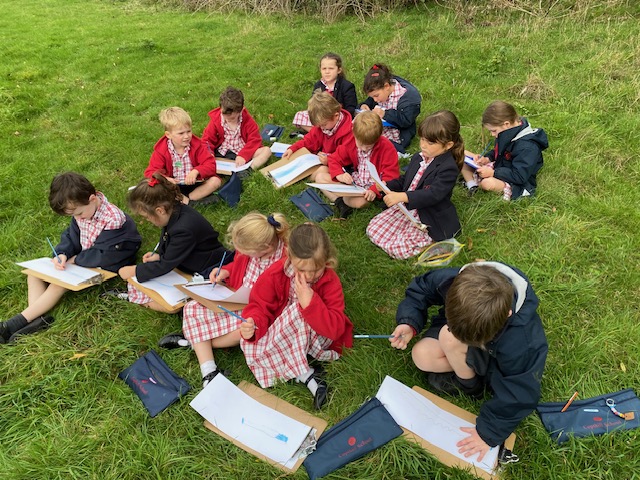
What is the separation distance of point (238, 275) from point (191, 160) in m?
2.01

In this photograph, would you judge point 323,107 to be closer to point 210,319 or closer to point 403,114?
point 403,114

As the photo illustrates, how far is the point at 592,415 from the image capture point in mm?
2352

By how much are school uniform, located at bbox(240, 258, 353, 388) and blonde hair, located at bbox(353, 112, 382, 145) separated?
1790 millimetres

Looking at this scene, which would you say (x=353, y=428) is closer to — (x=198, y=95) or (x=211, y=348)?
(x=211, y=348)

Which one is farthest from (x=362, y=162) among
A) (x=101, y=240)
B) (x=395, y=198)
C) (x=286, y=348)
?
(x=101, y=240)

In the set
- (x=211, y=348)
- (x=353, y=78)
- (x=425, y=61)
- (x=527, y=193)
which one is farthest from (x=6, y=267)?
(x=425, y=61)

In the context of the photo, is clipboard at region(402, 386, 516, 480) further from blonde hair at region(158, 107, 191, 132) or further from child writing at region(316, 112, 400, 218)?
blonde hair at region(158, 107, 191, 132)

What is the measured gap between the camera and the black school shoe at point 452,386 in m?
2.48

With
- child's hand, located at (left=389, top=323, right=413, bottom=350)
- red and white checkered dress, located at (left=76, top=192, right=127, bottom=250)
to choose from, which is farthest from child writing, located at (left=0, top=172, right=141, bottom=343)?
child's hand, located at (left=389, top=323, right=413, bottom=350)

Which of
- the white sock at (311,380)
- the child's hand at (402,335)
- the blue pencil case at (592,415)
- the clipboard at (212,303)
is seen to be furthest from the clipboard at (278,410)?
the blue pencil case at (592,415)

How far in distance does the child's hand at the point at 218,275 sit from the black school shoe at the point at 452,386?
171 cm

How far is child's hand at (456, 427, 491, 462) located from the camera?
2.20 m

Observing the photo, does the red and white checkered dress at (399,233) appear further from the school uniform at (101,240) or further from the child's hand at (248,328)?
the school uniform at (101,240)

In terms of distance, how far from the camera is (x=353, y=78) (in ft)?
22.0
